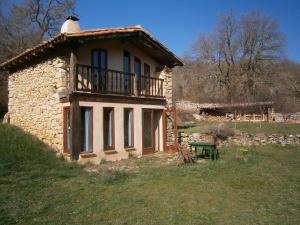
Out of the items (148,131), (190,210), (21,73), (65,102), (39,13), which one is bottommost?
(190,210)

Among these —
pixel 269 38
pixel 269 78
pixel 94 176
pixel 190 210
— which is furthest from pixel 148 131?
pixel 269 38

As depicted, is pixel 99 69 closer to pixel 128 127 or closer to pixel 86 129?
pixel 86 129

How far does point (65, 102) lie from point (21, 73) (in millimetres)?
4729

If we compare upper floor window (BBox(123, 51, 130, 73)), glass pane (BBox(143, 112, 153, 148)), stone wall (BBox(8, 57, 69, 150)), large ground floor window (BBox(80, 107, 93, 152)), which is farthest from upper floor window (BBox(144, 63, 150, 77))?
stone wall (BBox(8, 57, 69, 150))

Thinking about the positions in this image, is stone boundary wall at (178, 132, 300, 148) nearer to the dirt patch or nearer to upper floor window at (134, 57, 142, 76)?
the dirt patch

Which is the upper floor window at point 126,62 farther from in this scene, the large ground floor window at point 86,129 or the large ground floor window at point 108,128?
the large ground floor window at point 86,129

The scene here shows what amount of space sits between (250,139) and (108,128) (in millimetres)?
8957

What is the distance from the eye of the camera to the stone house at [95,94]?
434 inches

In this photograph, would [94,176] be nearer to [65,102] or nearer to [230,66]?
[65,102]

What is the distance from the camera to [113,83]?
13289 millimetres

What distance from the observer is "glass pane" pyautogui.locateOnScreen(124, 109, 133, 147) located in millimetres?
13229

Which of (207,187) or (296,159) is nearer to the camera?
(207,187)

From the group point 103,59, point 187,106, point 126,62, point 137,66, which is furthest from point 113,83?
point 187,106

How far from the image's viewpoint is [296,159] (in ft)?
40.5
